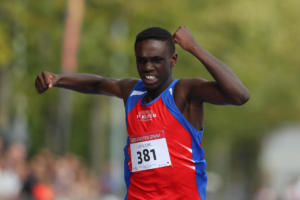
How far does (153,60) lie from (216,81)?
1.70 ft

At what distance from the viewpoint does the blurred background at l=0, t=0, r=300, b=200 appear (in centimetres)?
1473

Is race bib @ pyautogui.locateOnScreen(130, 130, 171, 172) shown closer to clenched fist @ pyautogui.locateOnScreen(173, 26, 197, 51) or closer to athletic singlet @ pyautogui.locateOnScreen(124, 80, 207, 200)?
athletic singlet @ pyautogui.locateOnScreen(124, 80, 207, 200)

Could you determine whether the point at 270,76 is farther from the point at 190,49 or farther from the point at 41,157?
the point at 190,49

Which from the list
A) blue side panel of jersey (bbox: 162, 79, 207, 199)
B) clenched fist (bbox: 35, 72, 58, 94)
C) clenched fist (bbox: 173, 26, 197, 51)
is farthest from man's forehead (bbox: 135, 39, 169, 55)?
clenched fist (bbox: 35, 72, 58, 94)

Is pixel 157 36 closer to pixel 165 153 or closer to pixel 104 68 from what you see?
pixel 165 153

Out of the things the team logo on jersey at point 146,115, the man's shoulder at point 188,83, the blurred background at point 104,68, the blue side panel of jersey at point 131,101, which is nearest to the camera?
the man's shoulder at point 188,83

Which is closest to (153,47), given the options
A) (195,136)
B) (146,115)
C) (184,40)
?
(184,40)

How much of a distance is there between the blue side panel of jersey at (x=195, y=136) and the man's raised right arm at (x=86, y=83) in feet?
1.80

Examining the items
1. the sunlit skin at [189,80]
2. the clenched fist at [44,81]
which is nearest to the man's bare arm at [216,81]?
the sunlit skin at [189,80]

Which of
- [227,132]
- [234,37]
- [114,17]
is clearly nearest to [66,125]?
[114,17]

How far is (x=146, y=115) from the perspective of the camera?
5.26 m

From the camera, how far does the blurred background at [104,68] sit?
48.3 feet

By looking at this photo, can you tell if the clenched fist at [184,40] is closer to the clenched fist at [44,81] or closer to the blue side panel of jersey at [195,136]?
the blue side panel of jersey at [195,136]

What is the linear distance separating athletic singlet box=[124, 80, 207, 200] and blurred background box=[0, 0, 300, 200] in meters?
6.02
